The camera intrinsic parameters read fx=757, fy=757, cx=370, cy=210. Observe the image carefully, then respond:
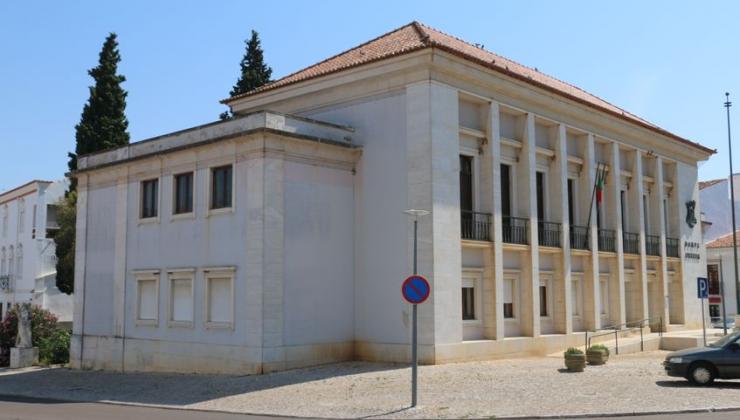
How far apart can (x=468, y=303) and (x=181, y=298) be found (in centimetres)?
904

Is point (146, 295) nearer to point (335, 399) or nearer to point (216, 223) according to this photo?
point (216, 223)

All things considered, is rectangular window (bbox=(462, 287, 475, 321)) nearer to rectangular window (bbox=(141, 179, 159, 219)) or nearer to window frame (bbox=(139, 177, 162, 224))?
window frame (bbox=(139, 177, 162, 224))

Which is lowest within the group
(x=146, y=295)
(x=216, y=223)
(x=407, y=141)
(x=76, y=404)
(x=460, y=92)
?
(x=76, y=404)

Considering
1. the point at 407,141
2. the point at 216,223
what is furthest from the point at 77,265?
the point at 407,141

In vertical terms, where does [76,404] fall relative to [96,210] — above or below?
below

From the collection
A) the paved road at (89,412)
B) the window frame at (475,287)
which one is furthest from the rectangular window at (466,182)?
the paved road at (89,412)

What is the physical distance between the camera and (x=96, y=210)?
90.1ft

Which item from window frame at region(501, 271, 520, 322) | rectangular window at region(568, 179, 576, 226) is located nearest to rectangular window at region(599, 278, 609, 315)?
rectangular window at region(568, 179, 576, 226)

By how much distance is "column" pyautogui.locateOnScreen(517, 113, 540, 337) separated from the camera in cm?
2550

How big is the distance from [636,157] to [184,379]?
21.9 meters

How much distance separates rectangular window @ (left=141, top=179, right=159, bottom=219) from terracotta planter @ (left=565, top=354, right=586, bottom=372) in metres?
13.9

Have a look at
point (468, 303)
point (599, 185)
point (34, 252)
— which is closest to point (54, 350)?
point (468, 303)

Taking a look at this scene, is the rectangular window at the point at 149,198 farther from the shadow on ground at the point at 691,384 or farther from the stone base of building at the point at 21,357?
the shadow on ground at the point at 691,384

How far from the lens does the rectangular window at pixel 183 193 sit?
23922 millimetres
